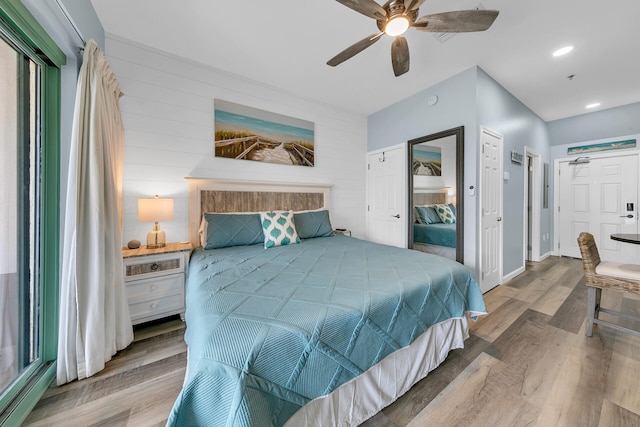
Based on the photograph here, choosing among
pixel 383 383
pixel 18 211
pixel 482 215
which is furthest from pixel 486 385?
pixel 18 211

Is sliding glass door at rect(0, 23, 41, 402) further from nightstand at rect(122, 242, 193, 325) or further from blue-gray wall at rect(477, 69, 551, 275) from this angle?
blue-gray wall at rect(477, 69, 551, 275)

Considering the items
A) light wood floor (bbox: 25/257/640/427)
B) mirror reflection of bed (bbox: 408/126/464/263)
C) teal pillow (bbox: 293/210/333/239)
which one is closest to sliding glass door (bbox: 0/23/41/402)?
light wood floor (bbox: 25/257/640/427)

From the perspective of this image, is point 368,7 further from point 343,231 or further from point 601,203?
point 601,203

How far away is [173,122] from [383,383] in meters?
3.01

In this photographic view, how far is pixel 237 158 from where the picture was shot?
9.57 feet

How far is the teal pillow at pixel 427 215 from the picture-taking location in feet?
10.9

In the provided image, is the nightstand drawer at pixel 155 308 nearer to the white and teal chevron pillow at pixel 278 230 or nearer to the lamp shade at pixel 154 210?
the lamp shade at pixel 154 210

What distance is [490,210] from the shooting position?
116 inches

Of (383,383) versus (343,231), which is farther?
(343,231)

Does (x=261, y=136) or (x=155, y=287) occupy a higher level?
(x=261, y=136)

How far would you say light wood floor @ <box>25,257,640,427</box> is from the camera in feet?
4.09

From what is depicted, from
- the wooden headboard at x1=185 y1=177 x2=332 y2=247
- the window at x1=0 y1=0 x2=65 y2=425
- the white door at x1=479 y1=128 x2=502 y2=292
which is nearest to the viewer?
the window at x1=0 y1=0 x2=65 y2=425

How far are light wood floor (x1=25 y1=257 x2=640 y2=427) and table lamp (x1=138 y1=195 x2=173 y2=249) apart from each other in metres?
0.78

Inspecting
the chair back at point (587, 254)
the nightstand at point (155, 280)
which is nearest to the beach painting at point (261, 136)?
the nightstand at point (155, 280)
